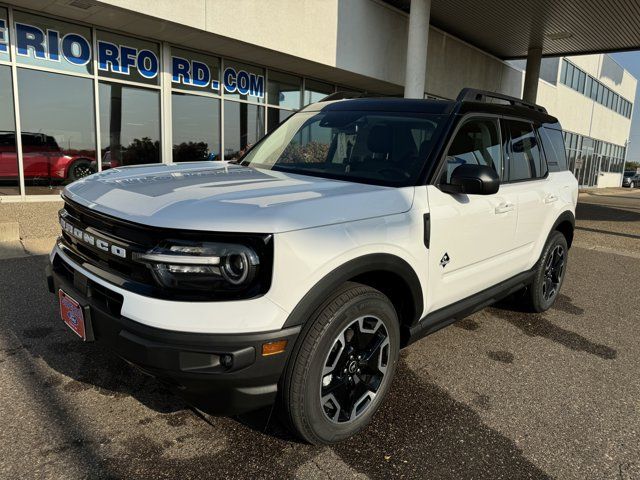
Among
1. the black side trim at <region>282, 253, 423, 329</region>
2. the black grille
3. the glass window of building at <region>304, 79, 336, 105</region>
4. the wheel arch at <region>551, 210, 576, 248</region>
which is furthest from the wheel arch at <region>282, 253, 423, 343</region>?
the glass window of building at <region>304, 79, 336, 105</region>

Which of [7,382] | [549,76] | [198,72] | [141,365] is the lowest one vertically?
[7,382]

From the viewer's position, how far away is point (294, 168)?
3270mm

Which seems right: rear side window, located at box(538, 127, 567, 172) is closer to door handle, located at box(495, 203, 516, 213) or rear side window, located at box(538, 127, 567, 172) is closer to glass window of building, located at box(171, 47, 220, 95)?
door handle, located at box(495, 203, 516, 213)

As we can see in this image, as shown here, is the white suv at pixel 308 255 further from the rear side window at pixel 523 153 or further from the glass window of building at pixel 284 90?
the glass window of building at pixel 284 90

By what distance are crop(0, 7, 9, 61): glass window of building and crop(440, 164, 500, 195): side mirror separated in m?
8.80

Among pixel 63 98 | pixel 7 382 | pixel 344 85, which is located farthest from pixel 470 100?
pixel 344 85

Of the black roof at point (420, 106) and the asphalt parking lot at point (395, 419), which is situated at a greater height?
the black roof at point (420, 106)

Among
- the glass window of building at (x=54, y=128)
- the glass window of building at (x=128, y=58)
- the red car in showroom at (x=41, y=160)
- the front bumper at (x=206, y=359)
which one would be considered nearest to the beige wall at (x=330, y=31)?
the glass window of building at (x=128, y=58)

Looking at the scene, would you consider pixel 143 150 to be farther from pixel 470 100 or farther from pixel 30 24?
pixel 470 100

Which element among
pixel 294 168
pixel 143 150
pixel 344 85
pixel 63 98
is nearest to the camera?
pixel 294 168

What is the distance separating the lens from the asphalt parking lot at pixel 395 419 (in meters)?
2.27

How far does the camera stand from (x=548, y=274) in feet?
14.9

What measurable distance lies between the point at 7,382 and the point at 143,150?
818 centimetres

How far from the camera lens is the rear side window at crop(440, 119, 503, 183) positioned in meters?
2.96
